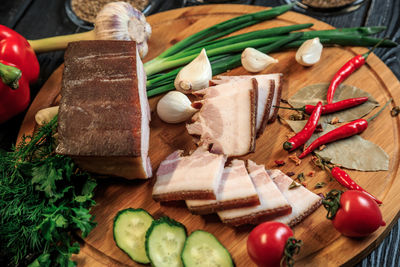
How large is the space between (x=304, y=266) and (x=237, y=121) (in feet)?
4.80

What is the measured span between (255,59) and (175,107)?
1.08 metres

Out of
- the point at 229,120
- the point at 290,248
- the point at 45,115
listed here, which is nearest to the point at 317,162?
the point at 229,120

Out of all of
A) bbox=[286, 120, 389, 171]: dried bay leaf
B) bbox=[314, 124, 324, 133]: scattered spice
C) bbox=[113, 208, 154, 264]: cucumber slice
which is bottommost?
bbox=[113, 208, 154, 264]: cucumber slice

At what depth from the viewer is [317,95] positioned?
14.0 feet

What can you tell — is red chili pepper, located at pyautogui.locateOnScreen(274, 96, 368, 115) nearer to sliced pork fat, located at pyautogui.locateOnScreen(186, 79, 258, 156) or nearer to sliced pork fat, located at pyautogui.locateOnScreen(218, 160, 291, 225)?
sliced pork fat, located at pyautogui.locateOnScreen(186, 79, 258, 156)

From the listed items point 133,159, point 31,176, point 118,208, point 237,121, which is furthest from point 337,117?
point 31,176

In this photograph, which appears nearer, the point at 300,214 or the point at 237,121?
the point at 300,214

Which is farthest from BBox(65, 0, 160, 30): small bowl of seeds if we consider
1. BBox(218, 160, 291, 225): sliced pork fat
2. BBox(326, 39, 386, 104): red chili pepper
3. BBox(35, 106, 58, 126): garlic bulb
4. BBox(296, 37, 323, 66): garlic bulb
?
BBox(218, 160, 291, 225): sliced pork fat

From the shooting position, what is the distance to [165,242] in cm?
325

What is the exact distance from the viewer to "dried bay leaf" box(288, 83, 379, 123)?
13.4 feet

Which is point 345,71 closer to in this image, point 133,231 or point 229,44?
point 229,44

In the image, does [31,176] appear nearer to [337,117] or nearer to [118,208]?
[118,208]

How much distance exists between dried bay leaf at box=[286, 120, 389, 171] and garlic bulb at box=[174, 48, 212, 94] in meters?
1.28

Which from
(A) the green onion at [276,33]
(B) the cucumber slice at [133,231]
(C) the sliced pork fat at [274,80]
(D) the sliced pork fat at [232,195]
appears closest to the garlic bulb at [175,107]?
(C) the sliced pork fat at [274,80]
